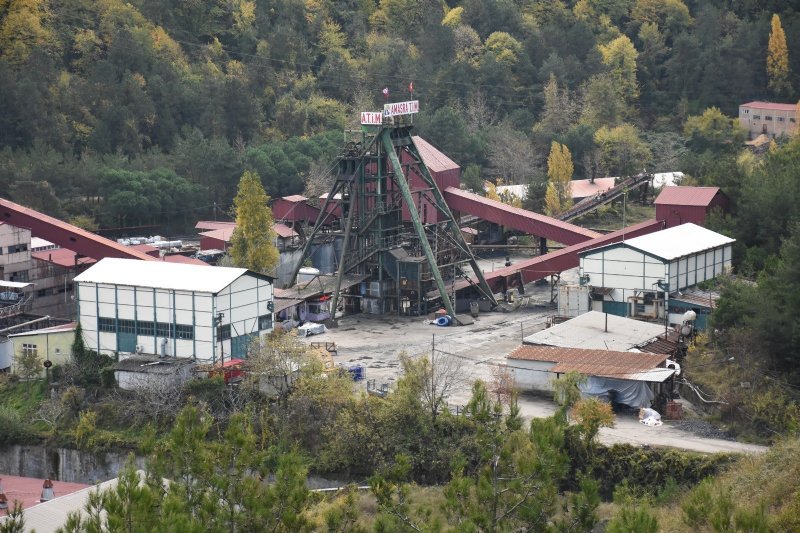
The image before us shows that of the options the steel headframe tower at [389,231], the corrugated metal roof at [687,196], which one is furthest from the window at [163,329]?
the corrugated metal roof at [687,196]

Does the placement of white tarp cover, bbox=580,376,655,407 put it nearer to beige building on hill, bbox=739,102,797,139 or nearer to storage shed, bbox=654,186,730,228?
storage shed, bbox=654,186,730,228

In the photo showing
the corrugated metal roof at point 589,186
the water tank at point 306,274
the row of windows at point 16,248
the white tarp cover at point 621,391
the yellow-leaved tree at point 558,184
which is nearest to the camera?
the white tarp cover at point 621,391

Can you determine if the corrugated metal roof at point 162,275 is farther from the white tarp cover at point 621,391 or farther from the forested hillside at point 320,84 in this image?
the forested hillside at point 320,84

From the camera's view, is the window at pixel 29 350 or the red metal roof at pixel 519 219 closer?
the window at pixel 29 350

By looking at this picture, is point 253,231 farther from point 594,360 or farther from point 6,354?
point 594,360

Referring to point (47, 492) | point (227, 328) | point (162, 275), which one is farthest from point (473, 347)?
point (47, 492)

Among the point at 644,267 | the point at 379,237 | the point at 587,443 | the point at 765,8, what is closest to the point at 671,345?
the point at 644,267
